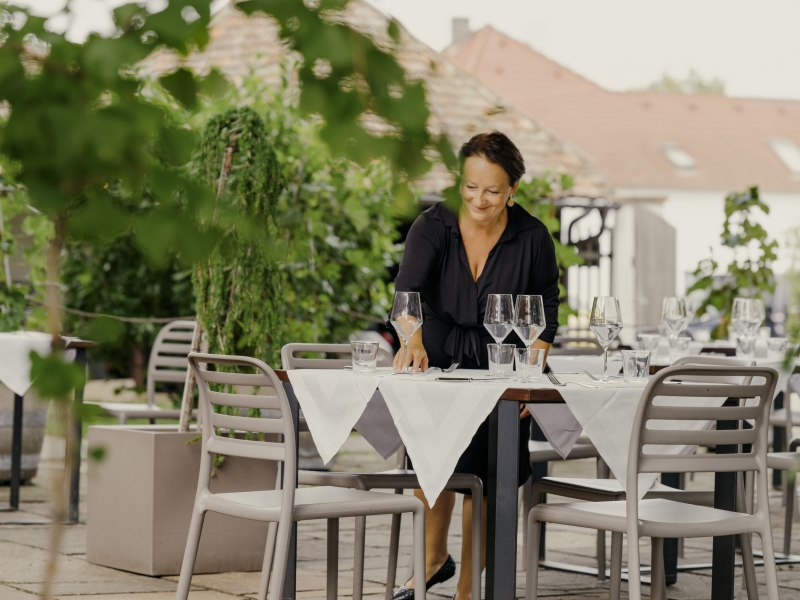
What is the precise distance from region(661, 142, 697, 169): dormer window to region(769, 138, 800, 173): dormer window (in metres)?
3.46

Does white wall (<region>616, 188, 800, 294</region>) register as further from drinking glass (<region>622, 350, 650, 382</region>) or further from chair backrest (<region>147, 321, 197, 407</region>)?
drinking glass (<region>622, 350, 650, 382</region>)

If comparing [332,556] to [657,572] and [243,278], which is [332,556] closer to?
[657,572]

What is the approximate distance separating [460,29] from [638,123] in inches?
243

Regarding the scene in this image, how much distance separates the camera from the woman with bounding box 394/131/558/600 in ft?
14.6

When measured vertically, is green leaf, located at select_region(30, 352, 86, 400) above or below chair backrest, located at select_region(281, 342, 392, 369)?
below

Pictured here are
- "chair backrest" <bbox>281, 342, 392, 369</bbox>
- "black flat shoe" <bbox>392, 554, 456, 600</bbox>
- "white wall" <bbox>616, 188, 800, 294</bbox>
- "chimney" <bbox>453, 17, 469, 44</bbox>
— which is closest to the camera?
"black flat shoe" <bbox>392, 554, 456, 600</bbox>

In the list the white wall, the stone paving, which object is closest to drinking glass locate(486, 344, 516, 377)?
the stone paving

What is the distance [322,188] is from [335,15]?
7388 mm

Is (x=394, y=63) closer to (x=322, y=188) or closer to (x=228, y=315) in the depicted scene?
(x=228, y=315)

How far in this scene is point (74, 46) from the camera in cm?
131

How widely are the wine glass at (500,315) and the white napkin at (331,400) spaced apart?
0.38m

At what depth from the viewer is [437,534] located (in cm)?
462

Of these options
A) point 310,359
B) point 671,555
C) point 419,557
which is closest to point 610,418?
point 419,557

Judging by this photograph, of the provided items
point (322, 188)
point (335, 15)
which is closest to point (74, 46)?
point (335, 15)
